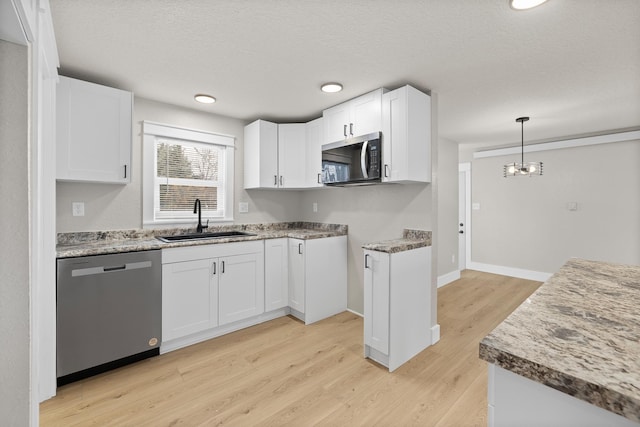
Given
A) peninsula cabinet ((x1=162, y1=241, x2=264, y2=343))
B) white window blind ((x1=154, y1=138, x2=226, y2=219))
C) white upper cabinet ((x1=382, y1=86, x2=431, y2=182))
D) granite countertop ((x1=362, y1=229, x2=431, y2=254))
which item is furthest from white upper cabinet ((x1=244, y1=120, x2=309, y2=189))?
granite countertop ((x1=362, y1=229, x2=431, y2=254))

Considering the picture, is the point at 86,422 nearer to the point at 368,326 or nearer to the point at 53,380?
the point at 53,380

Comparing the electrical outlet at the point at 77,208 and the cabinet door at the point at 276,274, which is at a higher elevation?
the electrical outlet at the point at 77,208

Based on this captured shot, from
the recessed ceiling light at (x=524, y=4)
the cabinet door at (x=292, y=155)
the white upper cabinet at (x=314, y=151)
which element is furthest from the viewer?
the cabinet door at (x=292, y=155)

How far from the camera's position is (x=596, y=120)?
11.4 ft

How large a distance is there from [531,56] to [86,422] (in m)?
3.59

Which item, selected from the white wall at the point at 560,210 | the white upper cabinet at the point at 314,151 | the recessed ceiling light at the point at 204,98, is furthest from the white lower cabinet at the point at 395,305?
the white wall at the point at 560,210

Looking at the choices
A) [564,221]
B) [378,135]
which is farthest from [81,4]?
[564,221]

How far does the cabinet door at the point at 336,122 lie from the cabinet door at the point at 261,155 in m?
0.68

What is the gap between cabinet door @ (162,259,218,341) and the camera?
7.76 ft

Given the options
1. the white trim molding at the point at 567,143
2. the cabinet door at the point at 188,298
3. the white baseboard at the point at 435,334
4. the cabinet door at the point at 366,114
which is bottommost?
the white baseboard at the point at 435,334

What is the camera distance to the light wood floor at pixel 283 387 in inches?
66.5

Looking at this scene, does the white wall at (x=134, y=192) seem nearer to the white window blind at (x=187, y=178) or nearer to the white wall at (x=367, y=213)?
the white window blind at (x=187, y=178)

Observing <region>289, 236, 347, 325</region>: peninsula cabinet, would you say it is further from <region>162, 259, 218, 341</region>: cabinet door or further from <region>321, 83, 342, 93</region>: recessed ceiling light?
<region>321, 83, 342, 93</region>: recessed ceiling light

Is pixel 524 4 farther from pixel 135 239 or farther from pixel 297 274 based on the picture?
pixel 135 239
